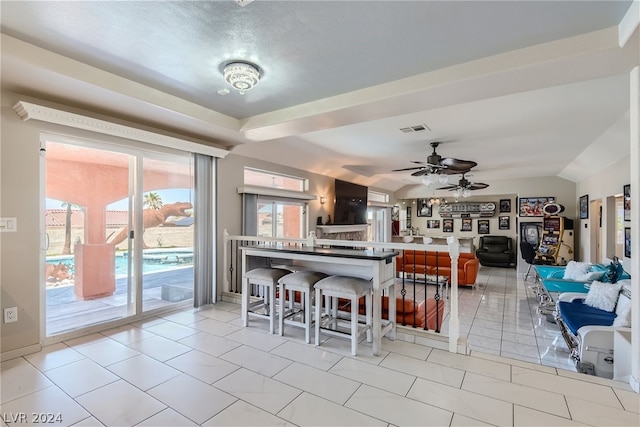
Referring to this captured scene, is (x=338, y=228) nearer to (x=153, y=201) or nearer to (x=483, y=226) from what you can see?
(x=153, y=201)

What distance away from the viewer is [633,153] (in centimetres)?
222

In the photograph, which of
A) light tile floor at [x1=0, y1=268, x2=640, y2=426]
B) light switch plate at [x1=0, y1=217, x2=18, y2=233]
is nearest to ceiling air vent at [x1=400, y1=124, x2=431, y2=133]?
light tile floor at [x1=0, y1=268, x2=640, y2=426]

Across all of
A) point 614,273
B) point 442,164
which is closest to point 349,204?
point 442,164

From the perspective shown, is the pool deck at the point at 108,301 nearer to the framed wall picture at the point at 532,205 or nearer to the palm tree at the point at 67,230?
the palm tree at the point at 67,230

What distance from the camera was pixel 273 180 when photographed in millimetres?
6066

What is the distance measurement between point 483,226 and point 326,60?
407 inches

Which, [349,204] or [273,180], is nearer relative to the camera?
[273,180]

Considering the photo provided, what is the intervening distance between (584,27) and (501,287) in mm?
6142

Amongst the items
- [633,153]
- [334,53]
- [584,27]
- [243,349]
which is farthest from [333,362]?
[584,27]

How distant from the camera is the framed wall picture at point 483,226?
10773 millimetres

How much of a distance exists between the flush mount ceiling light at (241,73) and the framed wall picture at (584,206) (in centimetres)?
802

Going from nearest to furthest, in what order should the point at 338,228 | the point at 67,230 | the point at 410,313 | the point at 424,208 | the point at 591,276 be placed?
the point at 67,230, the point at 410,313, the point at 591,276, the point at 338,228, the point at 424,208

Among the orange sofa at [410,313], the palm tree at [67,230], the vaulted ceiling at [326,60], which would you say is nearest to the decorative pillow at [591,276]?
the vaulted ceiling at [326,60]

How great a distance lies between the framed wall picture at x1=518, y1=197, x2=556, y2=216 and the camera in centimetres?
844
